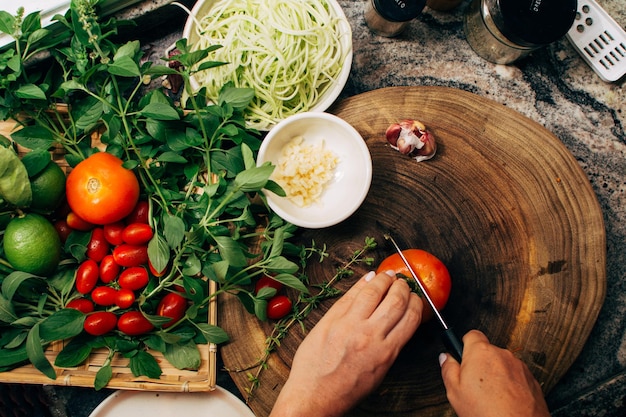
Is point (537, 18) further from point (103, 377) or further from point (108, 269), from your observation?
point (103, 377)

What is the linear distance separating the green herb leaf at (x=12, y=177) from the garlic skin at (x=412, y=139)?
93 centimetres

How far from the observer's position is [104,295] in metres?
1.12

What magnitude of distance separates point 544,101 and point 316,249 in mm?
922

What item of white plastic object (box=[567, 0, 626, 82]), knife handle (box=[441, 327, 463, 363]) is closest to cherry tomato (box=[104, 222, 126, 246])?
knife handle (box=[441, 327, 463, 363])

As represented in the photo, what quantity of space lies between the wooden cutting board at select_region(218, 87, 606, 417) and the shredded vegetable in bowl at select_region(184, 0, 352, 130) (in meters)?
0.15

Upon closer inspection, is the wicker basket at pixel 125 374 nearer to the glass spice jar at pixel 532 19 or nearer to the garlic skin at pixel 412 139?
the garlic skin at pixel 412 139

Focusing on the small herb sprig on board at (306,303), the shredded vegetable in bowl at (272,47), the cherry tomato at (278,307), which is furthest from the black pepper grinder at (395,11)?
the cherry tomato at (278,307)

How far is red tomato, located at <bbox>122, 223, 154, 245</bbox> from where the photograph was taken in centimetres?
110

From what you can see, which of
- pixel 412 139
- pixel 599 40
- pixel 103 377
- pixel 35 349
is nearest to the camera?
pixel 35 349

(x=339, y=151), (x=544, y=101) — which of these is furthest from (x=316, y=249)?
(x=544, y=101)

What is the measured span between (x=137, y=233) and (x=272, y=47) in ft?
1.99

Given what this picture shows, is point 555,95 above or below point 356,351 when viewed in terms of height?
above

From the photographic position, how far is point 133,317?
1102 millimetres

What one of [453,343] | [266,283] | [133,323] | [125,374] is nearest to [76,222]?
[133,323]
